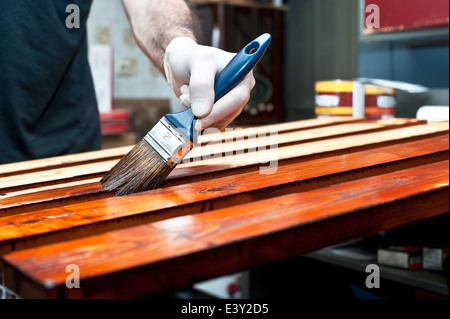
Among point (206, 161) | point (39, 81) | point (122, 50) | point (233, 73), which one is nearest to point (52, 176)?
point (206, 161)

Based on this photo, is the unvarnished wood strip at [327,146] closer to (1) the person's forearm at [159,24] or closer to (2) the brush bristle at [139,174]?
(2) the brush bristle at [139,174]

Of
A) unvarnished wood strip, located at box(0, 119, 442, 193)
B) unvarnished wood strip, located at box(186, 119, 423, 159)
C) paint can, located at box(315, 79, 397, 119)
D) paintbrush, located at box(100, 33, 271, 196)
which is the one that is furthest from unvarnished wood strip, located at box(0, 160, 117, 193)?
paint can, located at box(315, 79, 397, 119)

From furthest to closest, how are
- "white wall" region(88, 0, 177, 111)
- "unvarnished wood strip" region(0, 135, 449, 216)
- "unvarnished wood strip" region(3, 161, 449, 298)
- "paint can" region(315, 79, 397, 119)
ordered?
"white wall" region(88, 0, 177, 111), "paint can" region(315, 79, 397, 119), "unvarnished wood strip" region(0, 135, 449, 216), "unvarnished wood strip" region(3, 161, 449, 298)

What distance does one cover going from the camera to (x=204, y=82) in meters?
0.95

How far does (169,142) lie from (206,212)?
280 mm

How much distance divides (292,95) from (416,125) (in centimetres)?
385

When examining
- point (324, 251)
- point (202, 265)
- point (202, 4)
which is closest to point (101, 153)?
point (324, 251)

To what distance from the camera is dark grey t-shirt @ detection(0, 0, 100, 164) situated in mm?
1464

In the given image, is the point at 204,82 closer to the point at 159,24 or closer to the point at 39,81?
the point at 159,24

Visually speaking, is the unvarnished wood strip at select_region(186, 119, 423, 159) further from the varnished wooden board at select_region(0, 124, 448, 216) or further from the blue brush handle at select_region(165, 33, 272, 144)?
the blue brush handle at select_region(165, 33, 272, 144)

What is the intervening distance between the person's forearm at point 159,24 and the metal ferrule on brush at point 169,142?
1.22ft

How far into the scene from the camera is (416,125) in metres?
1.56

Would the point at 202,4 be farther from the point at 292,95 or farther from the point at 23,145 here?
the point at 23,145

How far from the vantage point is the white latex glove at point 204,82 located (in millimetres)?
951
